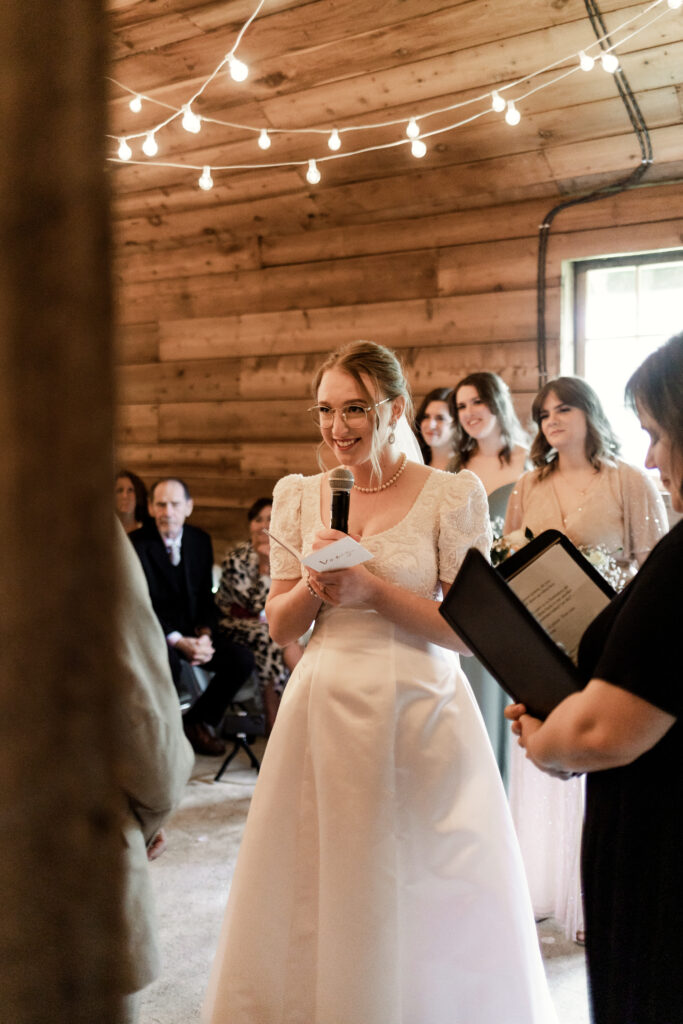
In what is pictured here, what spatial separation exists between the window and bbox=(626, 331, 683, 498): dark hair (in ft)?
9.64

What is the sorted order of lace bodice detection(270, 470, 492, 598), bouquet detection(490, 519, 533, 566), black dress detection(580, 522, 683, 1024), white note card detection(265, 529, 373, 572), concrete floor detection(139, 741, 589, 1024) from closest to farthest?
1. black dress detection(580, 522, 683, 1024)
2. white note card detection(265, 529, 373, 572)
3. lace bodice detection(270, 470, 492, 598)
4. concrete floor detection(139, 741, 589, 1024)
5. bouquet detection(490, 519, 533, 566)

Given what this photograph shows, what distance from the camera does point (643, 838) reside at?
1177 millimetres

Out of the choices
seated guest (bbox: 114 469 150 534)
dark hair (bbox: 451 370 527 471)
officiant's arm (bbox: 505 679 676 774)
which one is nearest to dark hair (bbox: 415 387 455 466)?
dark hair (bbox: 451 370 527 471)

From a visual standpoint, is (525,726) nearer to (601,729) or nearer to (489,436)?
(601,729)

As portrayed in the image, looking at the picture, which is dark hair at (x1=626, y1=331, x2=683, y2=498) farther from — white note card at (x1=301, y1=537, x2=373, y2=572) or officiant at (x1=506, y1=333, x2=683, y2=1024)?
white note card at (x1=301, y1=537, x2=373, y2=572)

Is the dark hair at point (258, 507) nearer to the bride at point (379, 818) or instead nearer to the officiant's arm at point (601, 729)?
the bride at point (379, 818)

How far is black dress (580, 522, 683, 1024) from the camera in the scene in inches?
42.8

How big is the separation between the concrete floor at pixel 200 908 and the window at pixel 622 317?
242cm

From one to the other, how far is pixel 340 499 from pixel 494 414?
1.99m

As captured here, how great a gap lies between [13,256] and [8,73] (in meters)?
0.13

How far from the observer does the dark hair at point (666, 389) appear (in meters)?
1.19

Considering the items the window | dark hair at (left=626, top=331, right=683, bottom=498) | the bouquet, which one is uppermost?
the window

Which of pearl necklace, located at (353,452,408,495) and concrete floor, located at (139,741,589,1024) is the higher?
pearl necklace, located at (353,452,408,495)

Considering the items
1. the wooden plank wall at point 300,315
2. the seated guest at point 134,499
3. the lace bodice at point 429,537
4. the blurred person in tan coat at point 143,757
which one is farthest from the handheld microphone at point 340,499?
the seated guest at point 134,499
